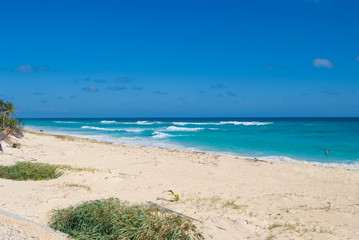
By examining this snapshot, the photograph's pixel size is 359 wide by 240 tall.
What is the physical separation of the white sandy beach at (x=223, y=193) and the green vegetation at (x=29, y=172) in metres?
0.38

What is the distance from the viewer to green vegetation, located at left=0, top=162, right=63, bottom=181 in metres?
7.36

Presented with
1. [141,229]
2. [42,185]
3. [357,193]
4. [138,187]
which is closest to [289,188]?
[357,193]

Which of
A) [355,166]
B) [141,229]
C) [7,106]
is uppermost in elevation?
[7,106]

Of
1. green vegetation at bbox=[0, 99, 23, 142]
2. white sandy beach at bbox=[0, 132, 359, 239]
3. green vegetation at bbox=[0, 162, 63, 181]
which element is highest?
green vegetation at bbox=[0, 99, 23, 142]

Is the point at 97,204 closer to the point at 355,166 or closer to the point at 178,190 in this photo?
the point at 178,190

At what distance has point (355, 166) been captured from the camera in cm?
1436

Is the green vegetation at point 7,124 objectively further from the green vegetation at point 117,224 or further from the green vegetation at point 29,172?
the green vegetation at point 117,224

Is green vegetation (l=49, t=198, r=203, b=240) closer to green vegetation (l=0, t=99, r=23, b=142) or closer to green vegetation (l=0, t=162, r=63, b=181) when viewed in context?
green vegetation (l=0, t=162, r=63, b=181)

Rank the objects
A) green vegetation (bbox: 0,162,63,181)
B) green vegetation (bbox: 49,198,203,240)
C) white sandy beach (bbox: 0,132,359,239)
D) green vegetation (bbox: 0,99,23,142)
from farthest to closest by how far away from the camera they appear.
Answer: green vegetation (bbox: 0,99,23,142)
green vegetation (bbox: 0,162,63,181)
white sandy beach (bbox: 0,132,359,239)
green vegetation (bbox: 49,198,203,240)

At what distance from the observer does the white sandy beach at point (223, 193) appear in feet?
16.2

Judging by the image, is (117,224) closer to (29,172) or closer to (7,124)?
(29,172)

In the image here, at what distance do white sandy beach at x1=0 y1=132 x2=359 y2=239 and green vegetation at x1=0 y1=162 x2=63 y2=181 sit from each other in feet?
1.25

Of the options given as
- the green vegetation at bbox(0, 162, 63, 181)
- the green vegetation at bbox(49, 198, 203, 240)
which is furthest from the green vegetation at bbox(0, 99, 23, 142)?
the green vegetation at bbox(49, 198, 203, 240)

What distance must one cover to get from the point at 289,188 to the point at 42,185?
756 centimetres
